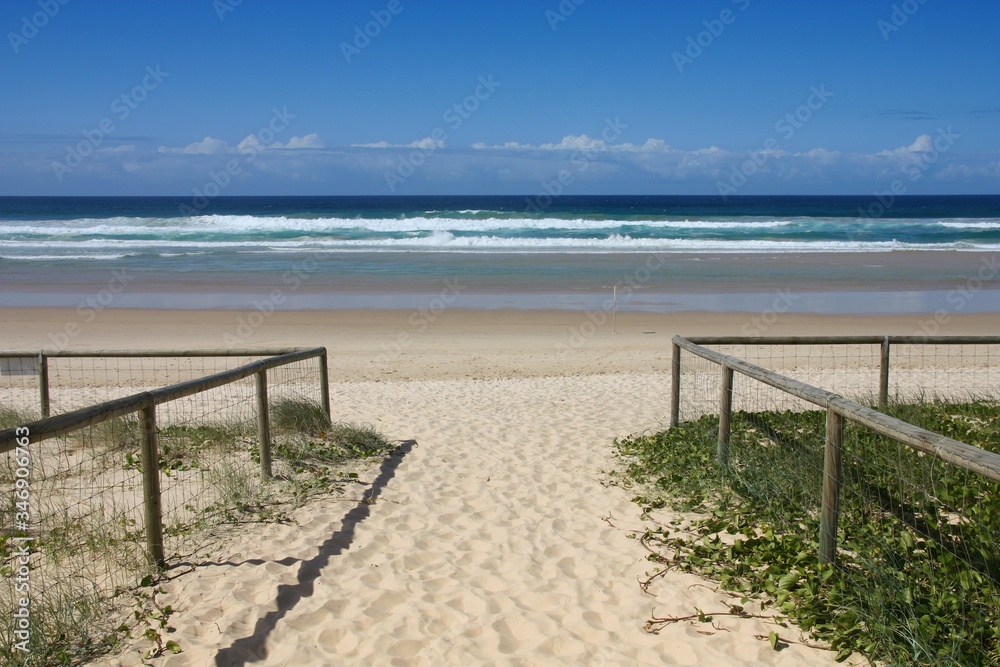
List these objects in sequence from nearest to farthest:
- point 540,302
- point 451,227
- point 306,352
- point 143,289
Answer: point 306,352, point 540,302, point 143,289, point 451,227

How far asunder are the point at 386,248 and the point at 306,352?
32.3 meters

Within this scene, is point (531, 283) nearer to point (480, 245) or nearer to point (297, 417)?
point (297, 417)

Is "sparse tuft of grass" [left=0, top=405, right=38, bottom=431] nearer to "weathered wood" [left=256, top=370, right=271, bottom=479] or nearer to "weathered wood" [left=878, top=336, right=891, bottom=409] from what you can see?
"weathered wood" [left=256, top=370, right=271, bottom=479]

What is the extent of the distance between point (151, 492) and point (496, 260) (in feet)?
94.4

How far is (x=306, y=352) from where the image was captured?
7.94m

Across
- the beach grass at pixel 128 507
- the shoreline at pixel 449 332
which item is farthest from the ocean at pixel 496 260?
the beach grass at pixel 128 507

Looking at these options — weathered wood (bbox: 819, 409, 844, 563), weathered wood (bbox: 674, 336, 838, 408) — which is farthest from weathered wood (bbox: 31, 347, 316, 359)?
weathered wood (bbox: 819, 409, 844, 563)

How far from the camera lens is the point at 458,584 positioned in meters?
4.75

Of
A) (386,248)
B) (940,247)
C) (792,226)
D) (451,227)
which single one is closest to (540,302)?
(386,248)

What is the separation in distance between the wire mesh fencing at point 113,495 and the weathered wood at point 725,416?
3769mm

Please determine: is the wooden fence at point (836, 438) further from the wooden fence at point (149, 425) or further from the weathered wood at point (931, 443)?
the wooden fence at point (149, 425)

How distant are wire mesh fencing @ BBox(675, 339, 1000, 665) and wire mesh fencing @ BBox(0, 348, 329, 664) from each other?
3749 mm

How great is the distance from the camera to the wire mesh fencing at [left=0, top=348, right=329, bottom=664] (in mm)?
3975

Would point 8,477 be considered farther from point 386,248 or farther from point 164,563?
point 386,248
